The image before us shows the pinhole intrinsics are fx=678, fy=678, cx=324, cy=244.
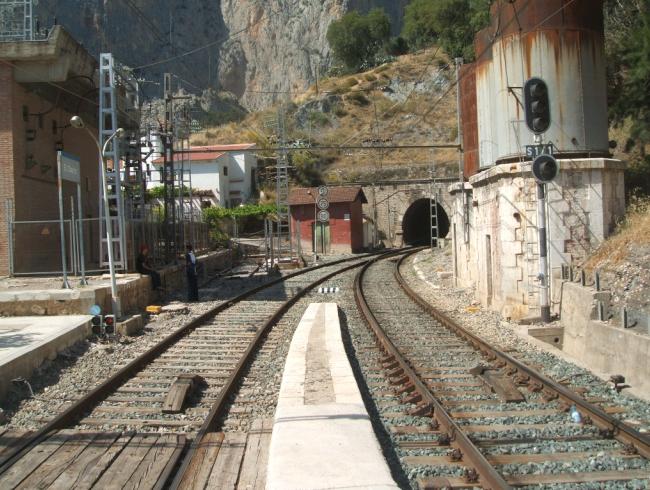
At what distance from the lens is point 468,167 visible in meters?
20.3

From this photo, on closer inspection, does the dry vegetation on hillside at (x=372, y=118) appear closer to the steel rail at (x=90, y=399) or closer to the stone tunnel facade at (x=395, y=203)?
the stone tunnel facade at (x=395, y=203)

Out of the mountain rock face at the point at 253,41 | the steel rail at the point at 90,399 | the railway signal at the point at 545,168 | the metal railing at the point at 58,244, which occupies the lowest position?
the steel rail at the point at 90,399

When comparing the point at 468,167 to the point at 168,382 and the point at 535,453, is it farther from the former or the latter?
the point at 535,453

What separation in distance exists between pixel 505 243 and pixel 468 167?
642 cm

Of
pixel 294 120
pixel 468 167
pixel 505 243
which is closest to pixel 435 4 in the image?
pixel 294 120

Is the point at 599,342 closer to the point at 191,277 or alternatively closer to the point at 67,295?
the point at 67,295

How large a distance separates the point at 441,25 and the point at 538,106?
7501 cm

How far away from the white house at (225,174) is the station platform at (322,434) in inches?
1730

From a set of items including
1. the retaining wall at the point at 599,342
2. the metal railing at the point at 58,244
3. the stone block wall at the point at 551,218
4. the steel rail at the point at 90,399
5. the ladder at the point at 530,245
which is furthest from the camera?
the metal railing at the point at 58,244

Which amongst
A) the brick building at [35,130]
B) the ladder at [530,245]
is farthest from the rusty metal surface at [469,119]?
the brick building at [35,130]

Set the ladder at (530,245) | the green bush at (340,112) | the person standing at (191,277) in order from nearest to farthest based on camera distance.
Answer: the ladder at (530,245) < the person standing at (191,277) < the green bush at (340,112)

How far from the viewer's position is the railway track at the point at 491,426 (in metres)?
5.34

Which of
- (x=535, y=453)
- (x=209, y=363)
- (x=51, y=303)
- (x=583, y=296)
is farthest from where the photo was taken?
(x=51, y=303)

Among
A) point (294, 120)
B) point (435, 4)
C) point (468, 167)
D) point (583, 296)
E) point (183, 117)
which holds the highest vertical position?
point (435, 4)
